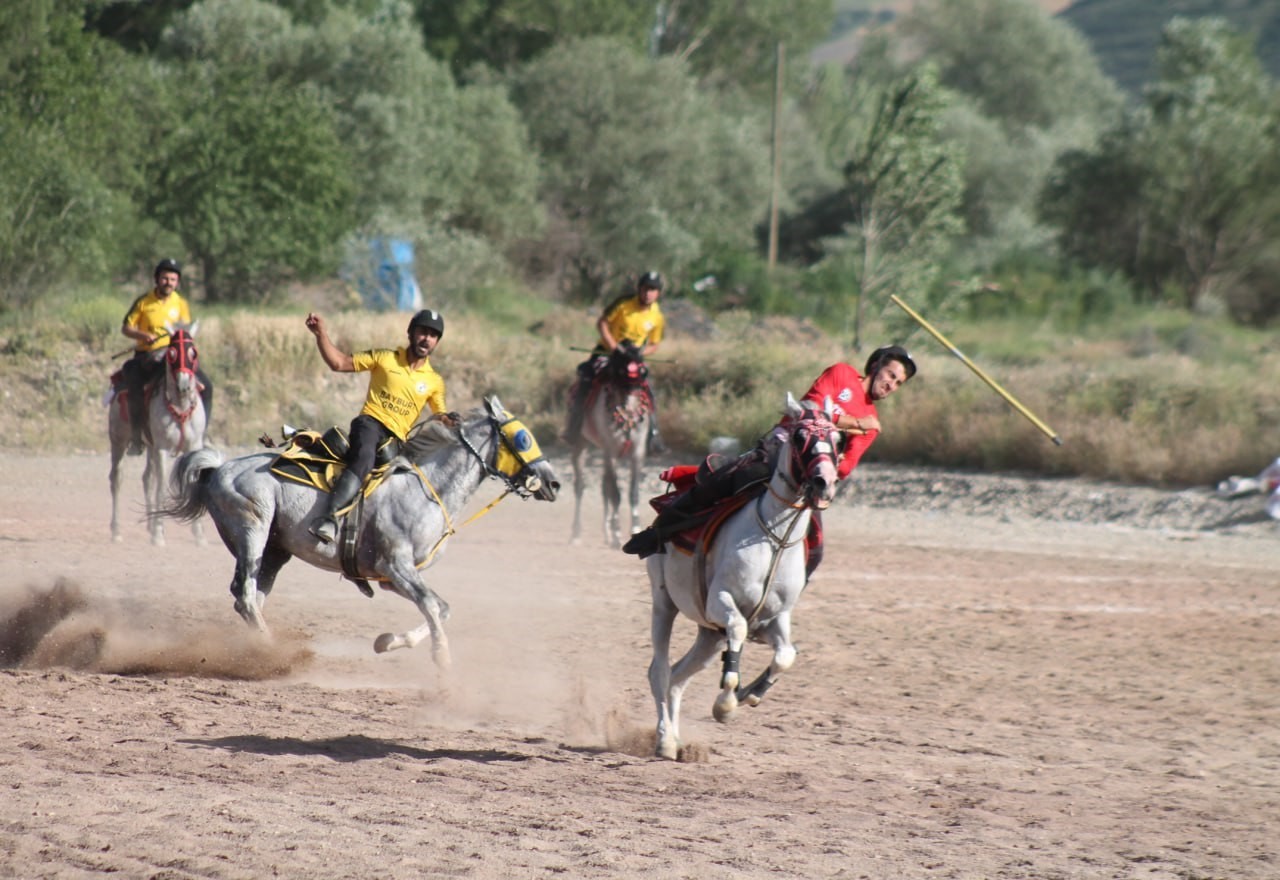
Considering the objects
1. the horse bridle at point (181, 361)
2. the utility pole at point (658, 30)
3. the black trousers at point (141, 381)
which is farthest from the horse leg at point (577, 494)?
the utility pole at point (658, 30)

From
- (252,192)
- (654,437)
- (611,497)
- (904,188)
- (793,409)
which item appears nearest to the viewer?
(793,409)

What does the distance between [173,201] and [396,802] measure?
3556cm

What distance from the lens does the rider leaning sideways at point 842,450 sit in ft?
29.0

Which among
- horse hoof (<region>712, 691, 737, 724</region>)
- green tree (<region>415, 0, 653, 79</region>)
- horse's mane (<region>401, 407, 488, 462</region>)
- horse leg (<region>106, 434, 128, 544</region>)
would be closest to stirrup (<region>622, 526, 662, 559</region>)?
horse hoof (<region>712, 691, 737, 724</region>)

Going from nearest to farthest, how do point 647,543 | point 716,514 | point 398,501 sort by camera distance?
point 716,514
point 647,543
point 398,501

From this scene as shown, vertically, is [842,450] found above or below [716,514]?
above

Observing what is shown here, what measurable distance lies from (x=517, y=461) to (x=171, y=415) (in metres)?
7.31

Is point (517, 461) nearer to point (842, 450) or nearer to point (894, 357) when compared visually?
point (842, 450)

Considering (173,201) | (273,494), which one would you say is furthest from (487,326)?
(273,494)

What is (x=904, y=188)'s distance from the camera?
30922 mm

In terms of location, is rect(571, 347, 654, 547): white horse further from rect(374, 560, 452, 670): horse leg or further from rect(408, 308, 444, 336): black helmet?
rect(374, 560, 452, 670): horse leg

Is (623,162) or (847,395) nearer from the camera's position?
(847,395)

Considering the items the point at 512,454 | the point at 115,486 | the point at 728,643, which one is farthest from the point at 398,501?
the point at 115,486

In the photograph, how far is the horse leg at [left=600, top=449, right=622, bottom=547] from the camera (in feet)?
60.7
